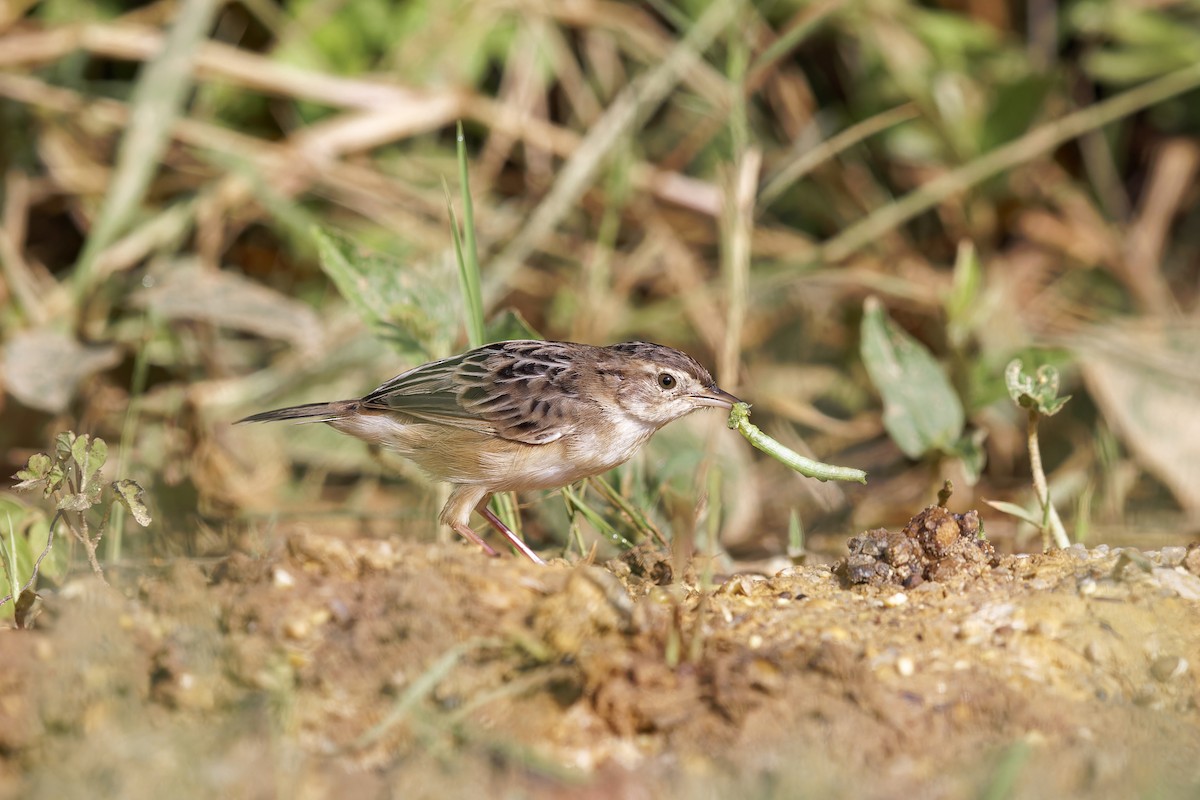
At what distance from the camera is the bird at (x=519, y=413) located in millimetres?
5117

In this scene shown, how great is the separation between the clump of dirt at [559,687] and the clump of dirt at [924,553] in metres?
0.23

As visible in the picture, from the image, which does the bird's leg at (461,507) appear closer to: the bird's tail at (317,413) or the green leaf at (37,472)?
the bird's tail at (317,413)

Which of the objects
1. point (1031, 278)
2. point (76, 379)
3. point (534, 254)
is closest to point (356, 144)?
point (534, 254)

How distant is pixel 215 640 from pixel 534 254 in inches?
236

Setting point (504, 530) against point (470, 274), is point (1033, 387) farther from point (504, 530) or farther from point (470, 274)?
point (470, 274)

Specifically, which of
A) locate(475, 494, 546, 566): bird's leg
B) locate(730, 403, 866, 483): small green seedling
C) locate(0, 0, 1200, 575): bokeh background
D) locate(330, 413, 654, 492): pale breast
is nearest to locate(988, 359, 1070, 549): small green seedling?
locate(730, 403, 866, 483): small green seedling

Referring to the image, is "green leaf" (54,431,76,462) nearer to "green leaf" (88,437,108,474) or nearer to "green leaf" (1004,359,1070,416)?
"green leaf" (88,437,108,474)

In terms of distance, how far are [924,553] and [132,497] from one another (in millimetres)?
2418

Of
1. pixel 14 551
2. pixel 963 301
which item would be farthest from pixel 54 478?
pixel 963 301

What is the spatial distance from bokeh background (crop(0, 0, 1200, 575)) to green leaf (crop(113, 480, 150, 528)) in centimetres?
281

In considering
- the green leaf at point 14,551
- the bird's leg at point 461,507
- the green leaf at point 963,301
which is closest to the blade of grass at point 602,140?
the green leaf at point 963,301

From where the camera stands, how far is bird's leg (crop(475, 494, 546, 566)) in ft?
15.7

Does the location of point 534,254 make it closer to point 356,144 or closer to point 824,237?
point 356,144

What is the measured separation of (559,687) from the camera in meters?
3.52
